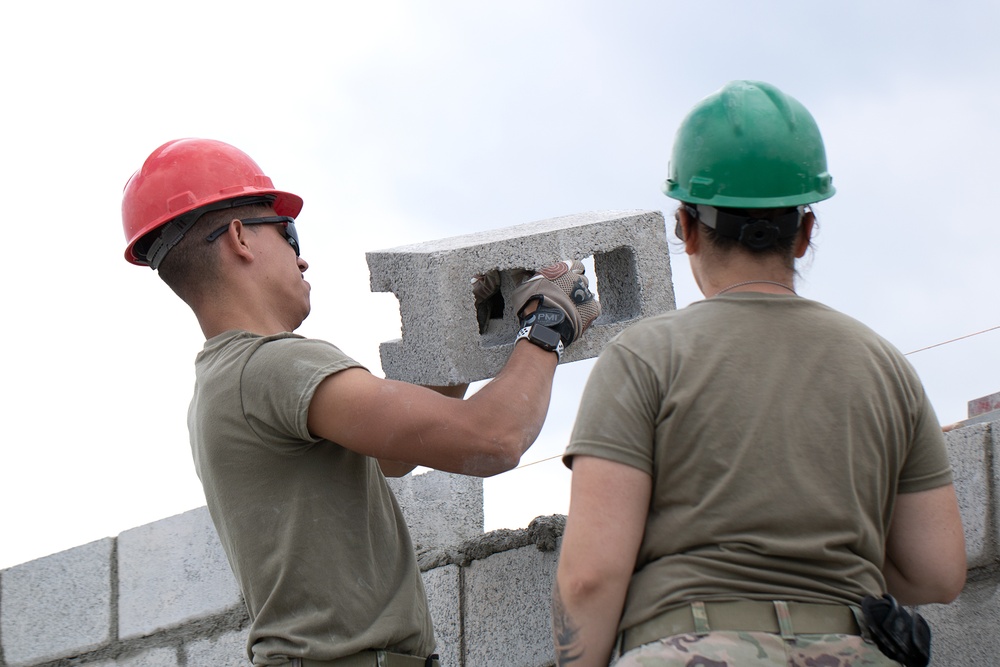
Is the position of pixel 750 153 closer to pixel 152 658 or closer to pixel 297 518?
pixel 297 518

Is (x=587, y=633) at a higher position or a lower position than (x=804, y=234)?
lower

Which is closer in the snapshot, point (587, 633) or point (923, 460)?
point (587, 633)

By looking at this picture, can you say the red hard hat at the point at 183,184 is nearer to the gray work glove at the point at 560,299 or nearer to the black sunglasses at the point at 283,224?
the black sunglasses at the point at 283,224

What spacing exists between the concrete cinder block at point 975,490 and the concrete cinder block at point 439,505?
159 centimetres

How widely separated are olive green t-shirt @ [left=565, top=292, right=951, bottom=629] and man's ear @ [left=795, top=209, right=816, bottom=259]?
0.16 m

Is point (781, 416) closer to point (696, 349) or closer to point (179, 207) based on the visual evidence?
point (696, 349)

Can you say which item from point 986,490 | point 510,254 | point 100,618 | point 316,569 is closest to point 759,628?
point 316,569

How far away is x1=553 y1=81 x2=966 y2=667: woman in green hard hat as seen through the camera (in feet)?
5.66

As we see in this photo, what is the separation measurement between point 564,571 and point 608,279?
1.56 metres

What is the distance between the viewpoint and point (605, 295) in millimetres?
3230

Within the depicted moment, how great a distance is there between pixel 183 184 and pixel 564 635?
1553mm

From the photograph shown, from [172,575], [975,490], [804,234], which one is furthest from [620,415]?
[172,575]

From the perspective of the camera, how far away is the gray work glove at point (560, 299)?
262 centimetres

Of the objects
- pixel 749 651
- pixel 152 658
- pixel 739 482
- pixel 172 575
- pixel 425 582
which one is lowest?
pixel 152 658
